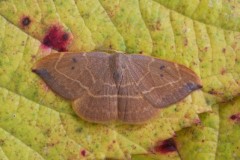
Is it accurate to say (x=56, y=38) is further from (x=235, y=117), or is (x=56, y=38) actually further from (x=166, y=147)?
(x=235, y=117)

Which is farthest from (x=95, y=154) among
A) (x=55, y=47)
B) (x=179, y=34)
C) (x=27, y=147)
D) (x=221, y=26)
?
(x=221, y=26)

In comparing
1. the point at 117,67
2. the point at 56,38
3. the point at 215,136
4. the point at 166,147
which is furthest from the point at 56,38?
the point at 215,136

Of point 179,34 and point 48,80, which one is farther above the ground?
point 179,34

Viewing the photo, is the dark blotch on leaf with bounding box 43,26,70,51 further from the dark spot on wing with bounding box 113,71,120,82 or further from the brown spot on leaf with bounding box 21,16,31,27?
the dark spot on wing with bounding box 113,71,120,82

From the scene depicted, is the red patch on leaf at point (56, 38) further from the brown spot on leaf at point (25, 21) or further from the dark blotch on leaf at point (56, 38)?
the brown spot on leaf at point (25, 21)

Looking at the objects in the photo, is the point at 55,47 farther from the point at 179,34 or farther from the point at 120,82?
the point at 179,34
